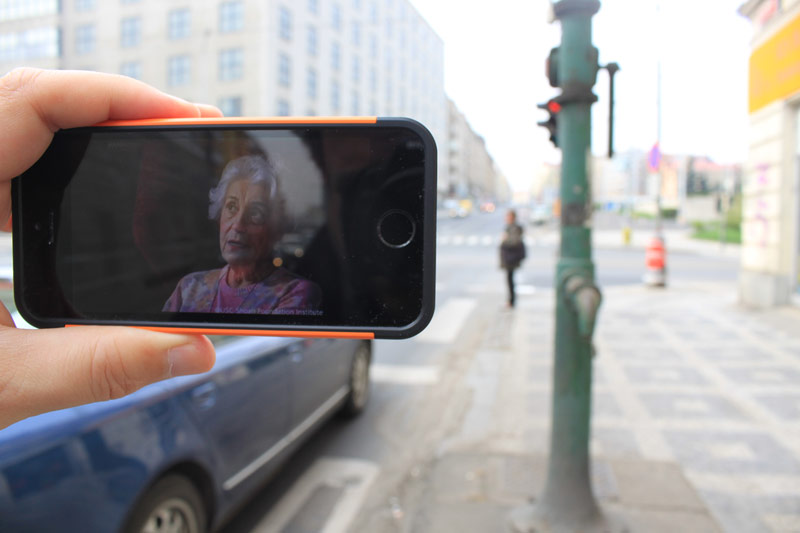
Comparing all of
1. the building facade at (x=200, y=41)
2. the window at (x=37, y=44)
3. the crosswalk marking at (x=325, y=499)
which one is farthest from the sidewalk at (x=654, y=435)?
the window at (x=37, y=44)

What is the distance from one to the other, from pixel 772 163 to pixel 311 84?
27.9m

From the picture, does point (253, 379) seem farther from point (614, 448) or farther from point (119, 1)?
point (119, 1)

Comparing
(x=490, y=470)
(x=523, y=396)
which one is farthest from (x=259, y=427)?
(x=523, y=396)

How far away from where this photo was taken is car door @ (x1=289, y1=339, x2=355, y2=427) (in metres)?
3.81

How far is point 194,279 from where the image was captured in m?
1.12

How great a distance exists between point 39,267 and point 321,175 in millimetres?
624

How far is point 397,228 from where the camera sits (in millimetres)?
1114

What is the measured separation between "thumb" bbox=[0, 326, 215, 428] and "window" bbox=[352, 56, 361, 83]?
124 ft

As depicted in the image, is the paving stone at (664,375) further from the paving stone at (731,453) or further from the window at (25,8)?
the window at (25,8)

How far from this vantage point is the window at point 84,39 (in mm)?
29156

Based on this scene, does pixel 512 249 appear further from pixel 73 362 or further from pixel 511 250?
pixel 73 362

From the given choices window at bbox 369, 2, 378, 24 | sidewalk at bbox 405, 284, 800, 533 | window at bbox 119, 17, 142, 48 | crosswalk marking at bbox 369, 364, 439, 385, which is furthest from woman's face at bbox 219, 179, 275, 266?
window at bbox 119, 17, 142, 48

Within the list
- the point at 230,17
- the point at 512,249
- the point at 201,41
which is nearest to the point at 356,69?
the point at 230,17

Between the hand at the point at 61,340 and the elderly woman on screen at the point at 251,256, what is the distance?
15cm
